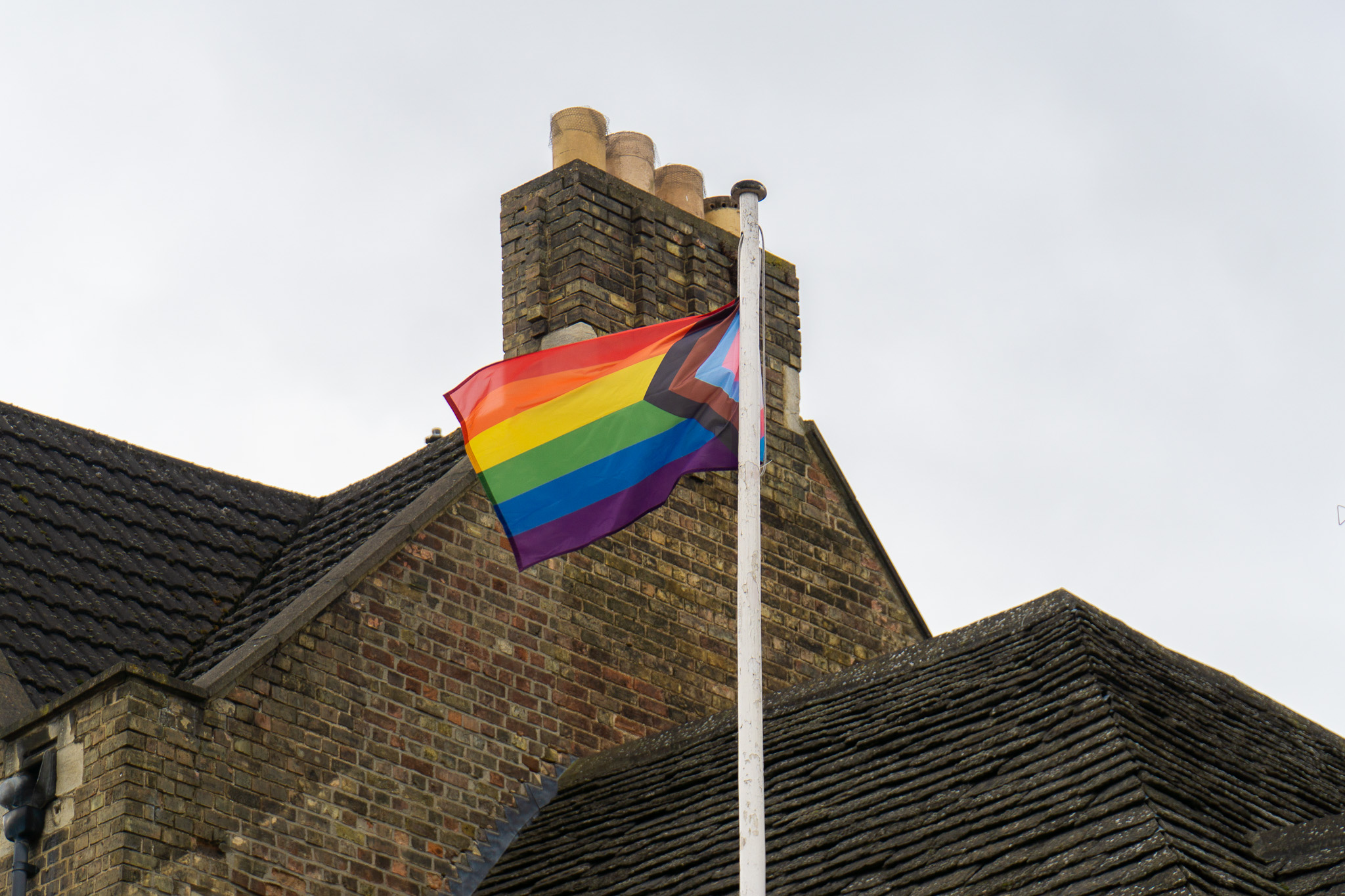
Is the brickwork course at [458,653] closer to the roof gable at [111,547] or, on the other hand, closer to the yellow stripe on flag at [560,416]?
the roof gable at [111,547]

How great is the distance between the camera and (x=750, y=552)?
745 cm

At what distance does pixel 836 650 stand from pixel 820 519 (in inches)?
39.8

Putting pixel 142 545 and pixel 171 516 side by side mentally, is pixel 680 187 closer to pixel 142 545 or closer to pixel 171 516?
pixel 171 516

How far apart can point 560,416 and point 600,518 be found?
559 mm

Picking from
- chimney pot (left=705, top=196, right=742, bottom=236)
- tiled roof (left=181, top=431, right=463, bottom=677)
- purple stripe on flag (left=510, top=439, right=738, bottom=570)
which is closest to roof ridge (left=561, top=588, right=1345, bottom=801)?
tiled roof (left=181, top=431, right=463, bottom=677)

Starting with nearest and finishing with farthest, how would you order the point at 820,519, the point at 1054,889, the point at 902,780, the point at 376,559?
the point at 1054,889 → the point at 902,780 → the point at 376,559 → the point at 820,519

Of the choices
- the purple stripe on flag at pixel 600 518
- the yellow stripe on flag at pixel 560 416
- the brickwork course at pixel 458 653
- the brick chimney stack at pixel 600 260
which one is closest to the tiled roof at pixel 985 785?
the brickwork course at pixel 458 653

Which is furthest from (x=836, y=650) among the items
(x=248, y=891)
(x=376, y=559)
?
(x=248, y=891)

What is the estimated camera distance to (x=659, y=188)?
14.8 meters

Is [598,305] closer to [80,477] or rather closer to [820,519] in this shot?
[820,519]

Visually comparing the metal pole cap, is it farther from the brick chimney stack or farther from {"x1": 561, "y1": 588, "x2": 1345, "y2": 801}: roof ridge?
the brick chimney stack

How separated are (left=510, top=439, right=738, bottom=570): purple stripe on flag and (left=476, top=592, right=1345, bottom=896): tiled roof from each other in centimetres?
183

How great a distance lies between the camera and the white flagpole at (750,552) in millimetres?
6961

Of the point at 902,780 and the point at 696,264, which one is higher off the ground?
the point at 696,264
